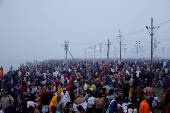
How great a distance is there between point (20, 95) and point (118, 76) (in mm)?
8090

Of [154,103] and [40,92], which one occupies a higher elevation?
[40,92]

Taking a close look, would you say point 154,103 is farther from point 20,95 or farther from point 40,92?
point 20,95

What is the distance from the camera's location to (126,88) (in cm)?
917

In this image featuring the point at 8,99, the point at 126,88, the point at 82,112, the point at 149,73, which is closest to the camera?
the point at 82,112

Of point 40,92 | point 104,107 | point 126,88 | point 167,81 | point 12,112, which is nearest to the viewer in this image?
point 12,112

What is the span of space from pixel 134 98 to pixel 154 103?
2601 millimetres

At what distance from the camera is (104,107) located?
6.27 meters

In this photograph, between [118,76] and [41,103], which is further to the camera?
[118,76]

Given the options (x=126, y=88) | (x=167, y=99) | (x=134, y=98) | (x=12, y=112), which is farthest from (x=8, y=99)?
(x=167, y=99)

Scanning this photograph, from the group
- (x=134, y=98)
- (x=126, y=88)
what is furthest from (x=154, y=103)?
(x=134, y=98)

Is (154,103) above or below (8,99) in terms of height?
below

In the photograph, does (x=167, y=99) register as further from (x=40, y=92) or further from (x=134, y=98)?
(x=40, y=92)

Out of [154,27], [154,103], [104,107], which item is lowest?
[154,103]

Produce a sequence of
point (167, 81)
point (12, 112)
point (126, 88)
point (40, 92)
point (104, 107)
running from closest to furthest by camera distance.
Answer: point (12, 112) → point (104, 107) → point (40, 92) → point (126, 88) → point (167, 81)
